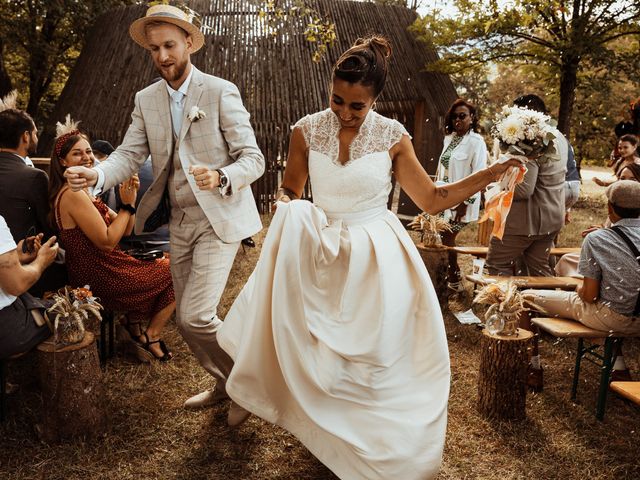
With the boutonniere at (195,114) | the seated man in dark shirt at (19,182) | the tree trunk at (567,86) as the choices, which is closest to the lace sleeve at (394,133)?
the boutonniere at (195,114)

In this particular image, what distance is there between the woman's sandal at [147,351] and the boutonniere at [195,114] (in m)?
2.23

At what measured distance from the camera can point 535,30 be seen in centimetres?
1191

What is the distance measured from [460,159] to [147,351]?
412cm

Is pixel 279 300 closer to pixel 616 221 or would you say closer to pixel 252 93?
pixel 616 221

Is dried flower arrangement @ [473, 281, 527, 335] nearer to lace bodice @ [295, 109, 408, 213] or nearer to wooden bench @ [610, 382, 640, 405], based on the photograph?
wooden bench @ [610, 382, 640, 405]

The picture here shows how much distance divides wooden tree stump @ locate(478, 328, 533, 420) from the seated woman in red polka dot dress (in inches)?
105

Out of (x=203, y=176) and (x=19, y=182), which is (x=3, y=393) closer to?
(x=19, y=182)

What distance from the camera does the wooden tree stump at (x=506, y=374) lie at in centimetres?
371

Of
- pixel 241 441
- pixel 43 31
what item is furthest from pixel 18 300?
pixel 43 31

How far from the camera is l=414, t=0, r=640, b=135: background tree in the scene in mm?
10477

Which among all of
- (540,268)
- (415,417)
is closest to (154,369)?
(415,417)

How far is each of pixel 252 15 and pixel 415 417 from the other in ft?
33.9

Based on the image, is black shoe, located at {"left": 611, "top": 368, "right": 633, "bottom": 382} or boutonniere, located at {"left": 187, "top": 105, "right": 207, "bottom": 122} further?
black shoe, located at {"left": 611, "top": 368, "right": 633, "bottom": 382}

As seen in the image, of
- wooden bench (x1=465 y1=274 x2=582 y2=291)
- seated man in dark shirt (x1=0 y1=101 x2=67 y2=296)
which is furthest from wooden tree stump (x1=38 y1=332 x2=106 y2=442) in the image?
wooden bench (x1=465 y1=274 x2=582 y2=291)
